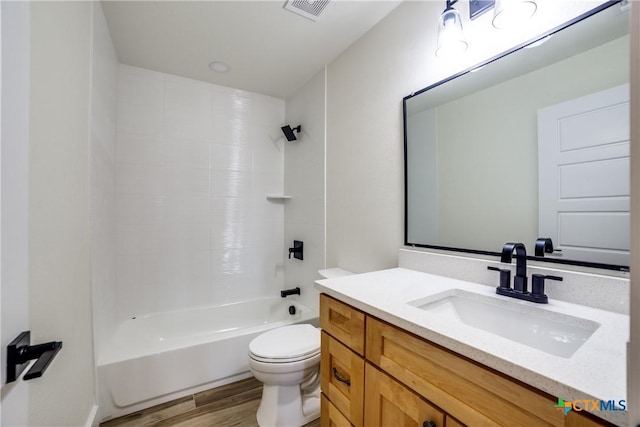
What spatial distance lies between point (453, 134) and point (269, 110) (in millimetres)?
1998

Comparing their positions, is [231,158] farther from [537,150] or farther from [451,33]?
[537,150]

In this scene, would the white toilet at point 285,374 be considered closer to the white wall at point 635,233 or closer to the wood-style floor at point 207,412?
the wood-style floor at point 207,412

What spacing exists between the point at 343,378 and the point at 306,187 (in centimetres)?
167

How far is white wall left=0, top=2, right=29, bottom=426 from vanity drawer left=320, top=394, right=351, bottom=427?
0.95 m

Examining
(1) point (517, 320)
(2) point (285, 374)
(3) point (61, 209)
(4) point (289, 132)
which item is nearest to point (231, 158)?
(4) point (289, 132)

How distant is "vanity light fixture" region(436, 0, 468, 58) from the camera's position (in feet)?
3.83

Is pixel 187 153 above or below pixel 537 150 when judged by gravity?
above

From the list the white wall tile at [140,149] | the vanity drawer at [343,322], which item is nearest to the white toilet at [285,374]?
the vanity drawer at [343,322]

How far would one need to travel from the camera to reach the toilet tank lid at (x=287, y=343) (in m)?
1.47

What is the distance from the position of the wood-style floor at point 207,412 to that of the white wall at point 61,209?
0.98 feet

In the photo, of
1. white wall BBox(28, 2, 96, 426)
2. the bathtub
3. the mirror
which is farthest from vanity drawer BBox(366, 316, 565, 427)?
the bathtub

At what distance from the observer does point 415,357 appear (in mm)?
769

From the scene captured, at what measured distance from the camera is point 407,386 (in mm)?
789

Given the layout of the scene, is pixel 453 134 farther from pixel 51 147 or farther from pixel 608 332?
pixel 51 147
